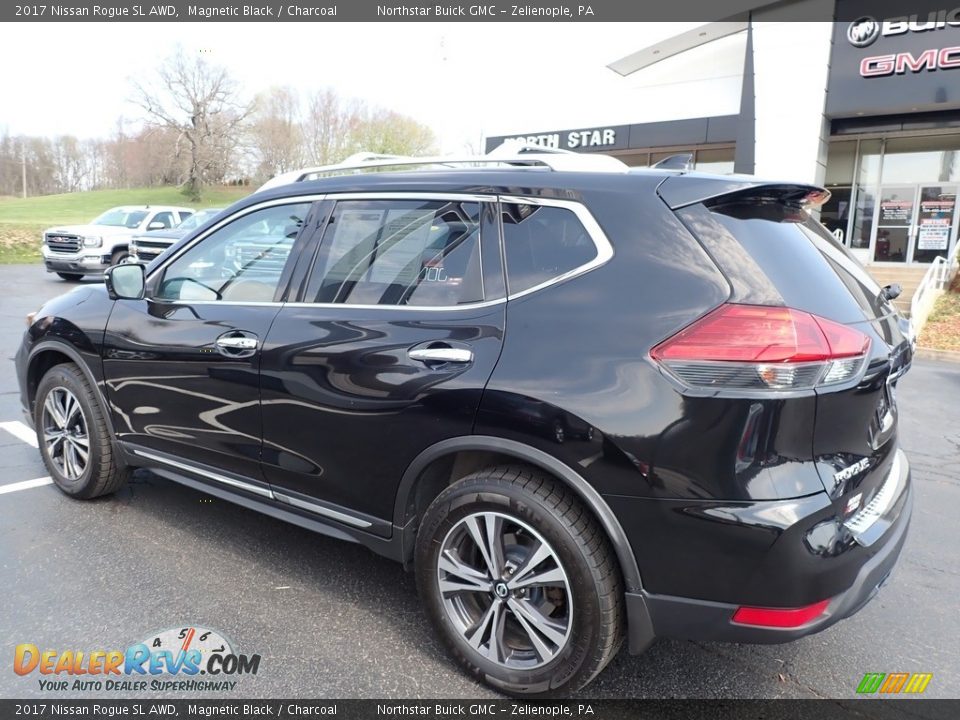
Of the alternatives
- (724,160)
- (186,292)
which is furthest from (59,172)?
(186,292)

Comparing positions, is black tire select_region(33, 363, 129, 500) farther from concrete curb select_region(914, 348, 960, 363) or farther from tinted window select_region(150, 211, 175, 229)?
tinted window select_region(150, 211, 175, 229)

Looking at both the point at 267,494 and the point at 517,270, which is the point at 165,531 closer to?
the point at 267,494

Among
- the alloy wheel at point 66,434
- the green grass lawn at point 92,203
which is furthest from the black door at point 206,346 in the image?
the green grass lawn at point 92,203

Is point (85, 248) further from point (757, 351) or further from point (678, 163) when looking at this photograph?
point (757, 351)

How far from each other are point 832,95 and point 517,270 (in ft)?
63.7

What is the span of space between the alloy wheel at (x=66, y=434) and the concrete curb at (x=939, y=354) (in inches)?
453

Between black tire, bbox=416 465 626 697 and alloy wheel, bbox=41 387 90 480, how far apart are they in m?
2.49

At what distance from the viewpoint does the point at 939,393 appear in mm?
7941

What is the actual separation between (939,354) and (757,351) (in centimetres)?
1079

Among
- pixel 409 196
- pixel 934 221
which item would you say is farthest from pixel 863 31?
pixel 409 196

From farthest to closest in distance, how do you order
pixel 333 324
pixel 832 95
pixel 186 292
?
pixel 832 95, pixel 186 292, pixel 333 324

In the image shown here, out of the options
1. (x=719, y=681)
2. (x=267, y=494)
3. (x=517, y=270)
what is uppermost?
(x=517, y=270)

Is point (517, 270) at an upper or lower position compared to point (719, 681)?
upper

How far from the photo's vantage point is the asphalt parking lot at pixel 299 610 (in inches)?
101
